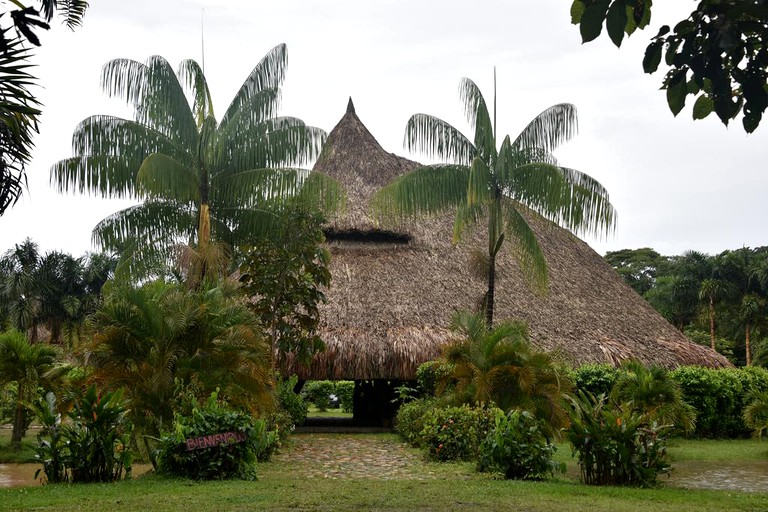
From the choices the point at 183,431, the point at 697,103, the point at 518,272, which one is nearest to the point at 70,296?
the point at 518,272

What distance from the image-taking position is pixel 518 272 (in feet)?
70.9

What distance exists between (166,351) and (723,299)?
104 ft

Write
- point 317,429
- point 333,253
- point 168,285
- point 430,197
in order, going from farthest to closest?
1. point 333,253
2. point 317,429
3. point 430,197
4. point 168,285

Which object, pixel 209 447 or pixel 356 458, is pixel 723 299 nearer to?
pixel 356 458

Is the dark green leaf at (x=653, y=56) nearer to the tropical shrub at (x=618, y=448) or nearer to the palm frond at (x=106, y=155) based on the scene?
the tropical shrub at (x=618, y=448)

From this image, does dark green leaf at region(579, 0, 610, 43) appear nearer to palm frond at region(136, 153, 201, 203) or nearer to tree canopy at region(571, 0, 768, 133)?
tree canopy at region(571, 0, 768, 133)

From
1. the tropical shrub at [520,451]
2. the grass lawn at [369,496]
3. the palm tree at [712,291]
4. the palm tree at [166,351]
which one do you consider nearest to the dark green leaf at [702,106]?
the grass lawn at [369,496]

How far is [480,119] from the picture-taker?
16.9 metres

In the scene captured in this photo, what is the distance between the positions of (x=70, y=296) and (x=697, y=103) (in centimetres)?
3030

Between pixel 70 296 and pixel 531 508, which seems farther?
pixel 70 296

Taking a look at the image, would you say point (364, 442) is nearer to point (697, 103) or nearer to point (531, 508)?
point (531, 508)

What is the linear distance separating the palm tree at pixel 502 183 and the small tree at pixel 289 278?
8.06 ft

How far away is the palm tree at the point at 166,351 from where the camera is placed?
32.5ft

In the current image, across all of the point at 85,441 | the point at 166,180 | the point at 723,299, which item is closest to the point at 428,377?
the point at 166,180
